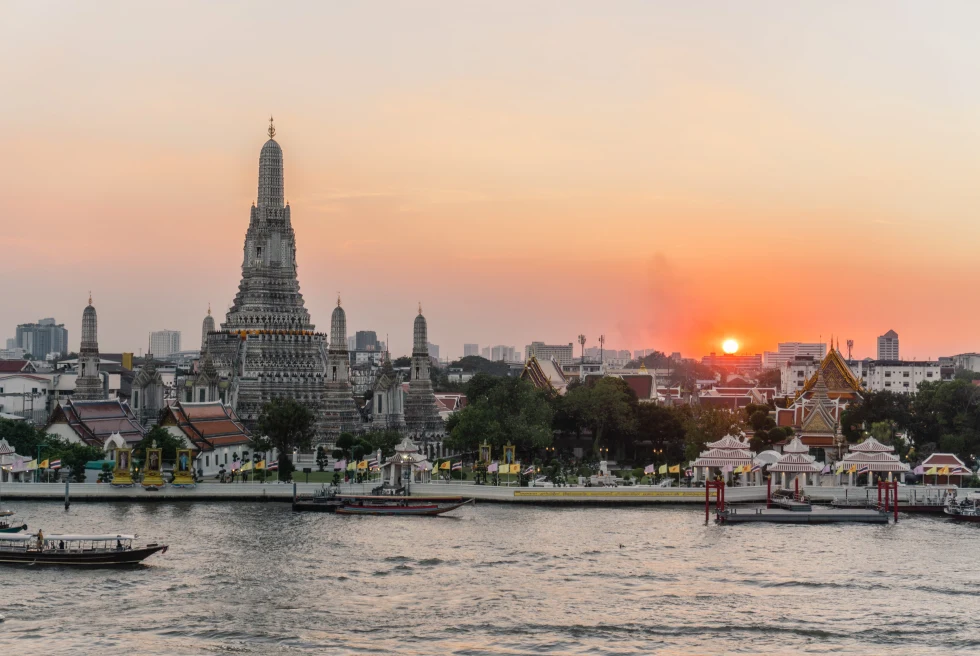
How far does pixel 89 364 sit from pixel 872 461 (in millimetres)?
57621

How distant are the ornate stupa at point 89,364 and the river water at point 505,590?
3828cm

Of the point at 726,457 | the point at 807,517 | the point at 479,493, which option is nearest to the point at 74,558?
the point at 479,493

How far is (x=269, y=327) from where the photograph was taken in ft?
342

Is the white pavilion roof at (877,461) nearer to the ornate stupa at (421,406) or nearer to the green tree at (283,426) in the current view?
the green tree at (283,426)

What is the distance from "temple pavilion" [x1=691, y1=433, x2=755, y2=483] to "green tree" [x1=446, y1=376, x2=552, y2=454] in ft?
40.1

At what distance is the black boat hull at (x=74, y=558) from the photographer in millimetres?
50812

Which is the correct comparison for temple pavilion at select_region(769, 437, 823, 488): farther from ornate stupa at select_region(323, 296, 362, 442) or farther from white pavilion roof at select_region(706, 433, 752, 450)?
ornate stupa at select_region(323, 296, 362, 442)

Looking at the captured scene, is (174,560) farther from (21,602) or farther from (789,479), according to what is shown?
(789,479)

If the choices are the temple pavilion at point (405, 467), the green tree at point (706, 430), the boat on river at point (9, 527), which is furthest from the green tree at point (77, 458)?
the green tree at point (706, 430)

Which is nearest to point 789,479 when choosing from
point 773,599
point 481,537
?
point 481,537

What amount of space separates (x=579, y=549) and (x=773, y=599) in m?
10.8

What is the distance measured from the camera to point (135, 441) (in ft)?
275

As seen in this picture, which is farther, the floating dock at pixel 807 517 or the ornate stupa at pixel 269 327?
the ornate stupa at pixel 269 327

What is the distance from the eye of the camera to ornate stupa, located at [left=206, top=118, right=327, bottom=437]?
100688 mm
